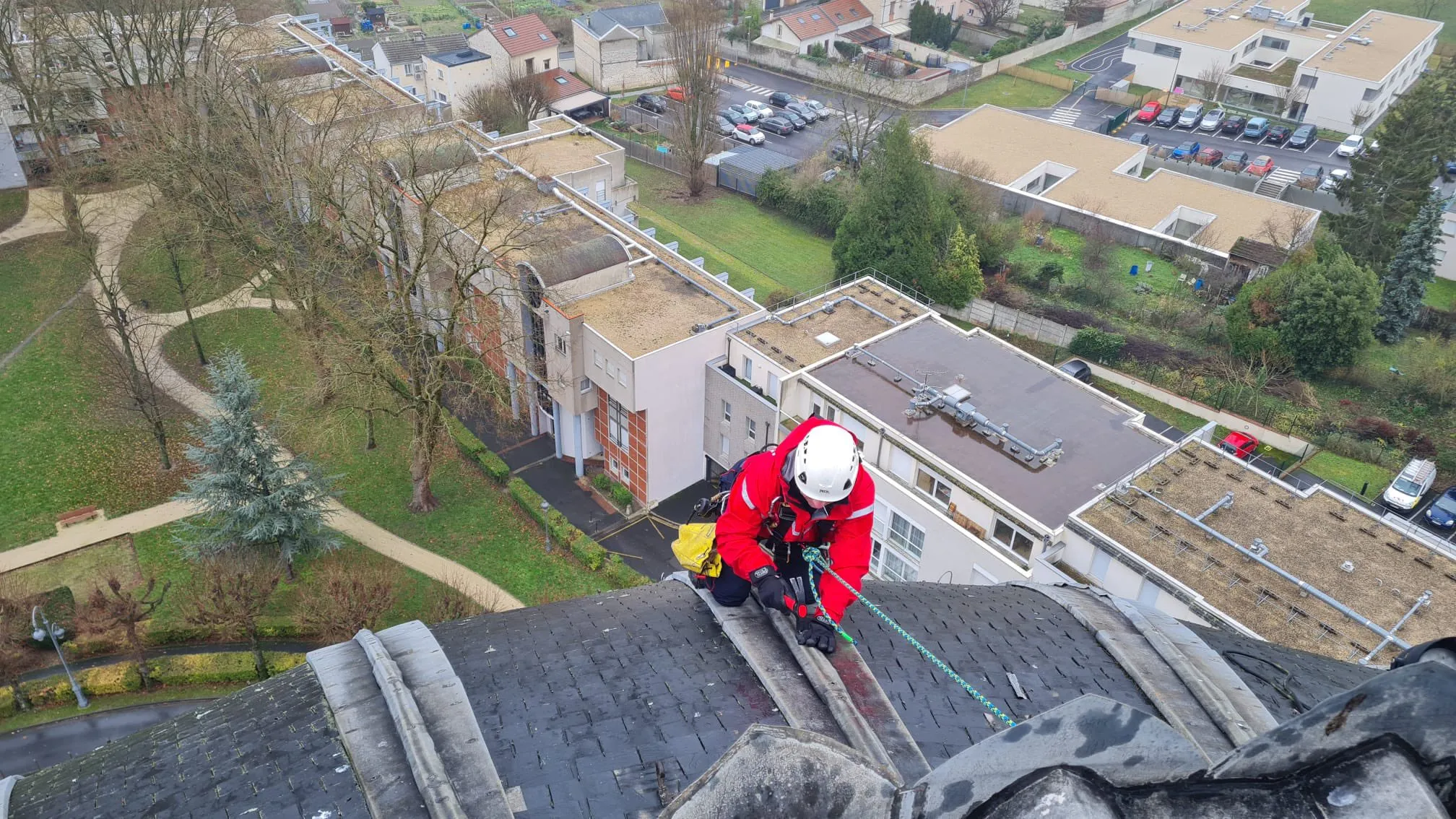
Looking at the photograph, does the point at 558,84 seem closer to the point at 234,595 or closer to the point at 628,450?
the point at 628,450

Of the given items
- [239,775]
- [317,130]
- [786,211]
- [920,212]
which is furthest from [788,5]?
[239,775]

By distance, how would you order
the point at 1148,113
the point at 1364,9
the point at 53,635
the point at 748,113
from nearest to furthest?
the point at 53,635 < the point at 748,113 < the point at 1148,113 < the point at 1364,9

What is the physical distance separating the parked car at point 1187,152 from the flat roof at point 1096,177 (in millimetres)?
4582

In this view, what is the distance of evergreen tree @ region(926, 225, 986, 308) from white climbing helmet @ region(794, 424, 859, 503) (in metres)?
36.6

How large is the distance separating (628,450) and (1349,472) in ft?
86.6

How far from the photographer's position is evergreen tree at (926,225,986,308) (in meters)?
43.4

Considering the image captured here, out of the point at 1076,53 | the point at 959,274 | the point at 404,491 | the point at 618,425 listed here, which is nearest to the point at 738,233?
the point at 959,274

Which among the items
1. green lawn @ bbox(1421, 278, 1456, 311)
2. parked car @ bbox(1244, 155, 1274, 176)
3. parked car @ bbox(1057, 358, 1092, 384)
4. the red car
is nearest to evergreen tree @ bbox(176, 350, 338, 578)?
parked car @ bbox(1057, 358, 1092, 384)

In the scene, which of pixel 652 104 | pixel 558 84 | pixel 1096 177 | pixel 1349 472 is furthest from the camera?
pixel 652 104

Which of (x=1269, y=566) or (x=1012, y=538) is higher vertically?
(x=1269, y=566)

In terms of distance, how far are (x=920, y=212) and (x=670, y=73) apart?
38.4 m

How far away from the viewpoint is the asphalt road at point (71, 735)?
2370cm

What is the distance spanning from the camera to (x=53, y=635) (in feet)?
81.6

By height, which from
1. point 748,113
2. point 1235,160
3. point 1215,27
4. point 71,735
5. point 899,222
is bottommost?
point 71,735
